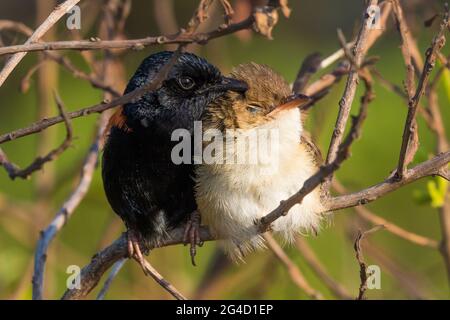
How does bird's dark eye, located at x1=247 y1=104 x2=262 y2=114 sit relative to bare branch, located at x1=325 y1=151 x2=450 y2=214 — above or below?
above

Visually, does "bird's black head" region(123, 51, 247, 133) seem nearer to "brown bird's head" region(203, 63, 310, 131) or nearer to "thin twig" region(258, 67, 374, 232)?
Answer: "brown bird's head" region(203, 63, 310, 131)

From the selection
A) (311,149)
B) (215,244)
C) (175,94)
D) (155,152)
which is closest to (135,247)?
(155,152)

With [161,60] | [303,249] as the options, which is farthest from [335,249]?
[161,60]

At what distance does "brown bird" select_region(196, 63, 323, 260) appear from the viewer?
295 cm

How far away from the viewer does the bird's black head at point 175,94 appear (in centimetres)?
329

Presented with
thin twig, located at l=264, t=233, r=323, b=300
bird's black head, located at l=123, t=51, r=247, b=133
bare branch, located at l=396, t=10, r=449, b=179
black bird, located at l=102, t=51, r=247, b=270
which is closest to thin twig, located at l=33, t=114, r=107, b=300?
black bird, located at l=102, t=51, r=247, b=270

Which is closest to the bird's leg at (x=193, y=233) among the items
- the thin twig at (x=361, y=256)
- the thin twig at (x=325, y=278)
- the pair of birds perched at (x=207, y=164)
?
the pair of birds perched at (x=207, y=164)

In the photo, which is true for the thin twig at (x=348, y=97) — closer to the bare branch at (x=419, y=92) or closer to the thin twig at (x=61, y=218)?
the bare branch at (x=419, y=92)

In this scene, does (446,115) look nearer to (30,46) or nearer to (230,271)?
(230,271)

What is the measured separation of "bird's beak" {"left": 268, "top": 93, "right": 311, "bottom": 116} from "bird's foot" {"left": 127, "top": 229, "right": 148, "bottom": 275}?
681mm

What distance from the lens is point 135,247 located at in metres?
3.13

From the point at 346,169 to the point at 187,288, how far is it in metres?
1.41

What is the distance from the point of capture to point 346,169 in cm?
569
